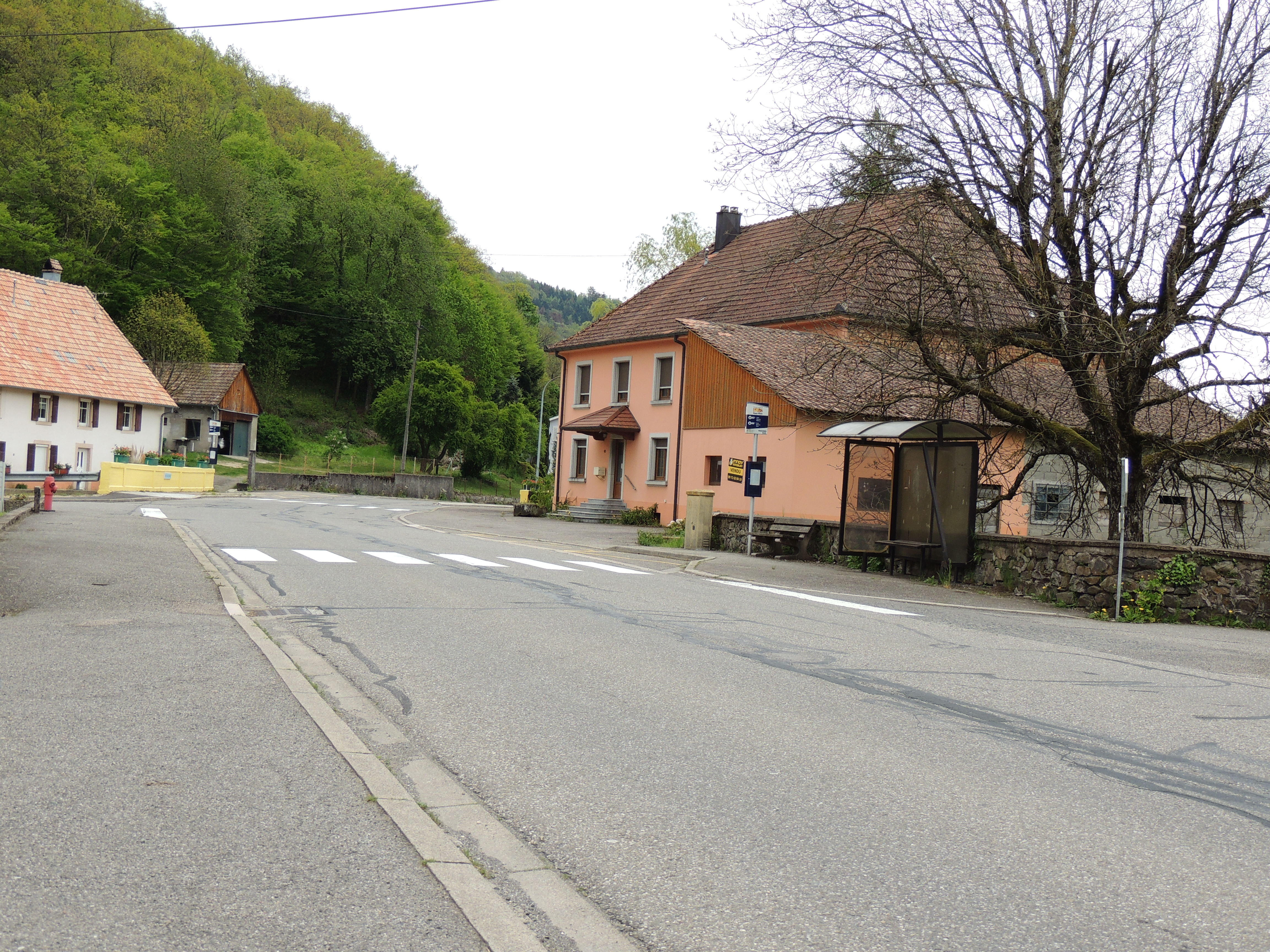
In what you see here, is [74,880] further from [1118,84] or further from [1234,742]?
[1118,84]

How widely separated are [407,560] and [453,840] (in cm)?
1484

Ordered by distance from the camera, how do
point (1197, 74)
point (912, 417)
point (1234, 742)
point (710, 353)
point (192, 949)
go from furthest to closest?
1. point (710, 353)
2. point (912, 417)
3. point (1197, 74)
4. point (1234, 742)
5. point (192, 949)

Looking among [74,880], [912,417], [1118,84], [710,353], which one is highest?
[1118,84]

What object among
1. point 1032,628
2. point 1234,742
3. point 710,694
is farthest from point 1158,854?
point 1032,628

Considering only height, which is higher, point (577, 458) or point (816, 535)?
point (577, 458)

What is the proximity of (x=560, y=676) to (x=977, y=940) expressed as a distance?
5.02 meters

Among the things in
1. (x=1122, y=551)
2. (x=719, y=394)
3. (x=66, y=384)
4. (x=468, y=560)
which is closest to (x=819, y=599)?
(x=1122, y=551)

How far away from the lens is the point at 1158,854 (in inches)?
187

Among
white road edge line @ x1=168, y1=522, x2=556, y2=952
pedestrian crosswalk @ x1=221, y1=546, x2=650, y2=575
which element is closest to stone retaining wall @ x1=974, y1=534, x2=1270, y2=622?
pedestrian crosswalk @ x1=221, y1=546, x2=650, y2=575

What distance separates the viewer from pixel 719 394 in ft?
115

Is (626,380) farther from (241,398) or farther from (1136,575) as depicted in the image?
(241,398)

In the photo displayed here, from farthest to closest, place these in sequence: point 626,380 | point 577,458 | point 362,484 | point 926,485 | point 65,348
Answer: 1. point 362,484
2. point 65,348
3. point 577,458
4. point 626,380
5. point 926,485

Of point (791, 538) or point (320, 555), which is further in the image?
point (791, 538)

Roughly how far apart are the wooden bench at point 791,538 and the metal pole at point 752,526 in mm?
123
